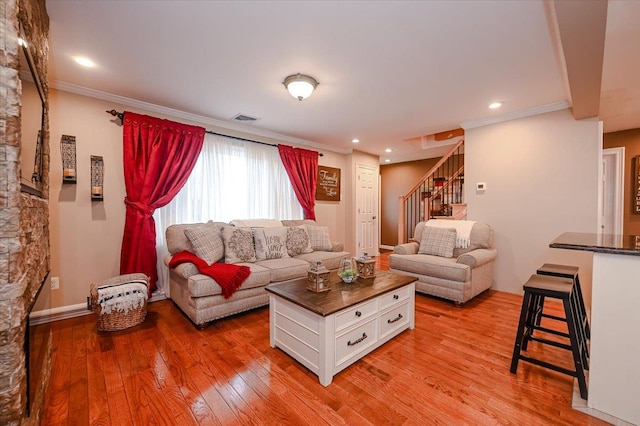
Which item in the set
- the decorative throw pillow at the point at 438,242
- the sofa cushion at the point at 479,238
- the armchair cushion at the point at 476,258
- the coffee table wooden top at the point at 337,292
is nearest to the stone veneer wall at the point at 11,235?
the coffee table wooden top at the point at 337,292

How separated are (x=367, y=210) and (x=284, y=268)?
336cm

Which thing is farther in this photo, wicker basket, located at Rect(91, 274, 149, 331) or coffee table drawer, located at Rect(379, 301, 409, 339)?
wicker basket, located at Rect(91, 274, 149, 331)

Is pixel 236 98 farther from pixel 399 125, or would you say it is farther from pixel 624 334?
pixel 624 334

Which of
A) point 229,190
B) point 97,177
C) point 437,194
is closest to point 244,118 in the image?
point 229,190

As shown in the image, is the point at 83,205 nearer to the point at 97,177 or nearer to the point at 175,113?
the point at 97,177

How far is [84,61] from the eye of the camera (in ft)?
7.81

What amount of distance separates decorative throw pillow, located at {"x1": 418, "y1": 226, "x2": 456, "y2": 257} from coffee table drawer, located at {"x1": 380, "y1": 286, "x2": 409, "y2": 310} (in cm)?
138

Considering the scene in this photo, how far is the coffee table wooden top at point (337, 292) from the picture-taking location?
6.10 ft

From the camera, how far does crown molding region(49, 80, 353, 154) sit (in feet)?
9.36

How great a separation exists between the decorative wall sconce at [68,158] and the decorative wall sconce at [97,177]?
0.16m

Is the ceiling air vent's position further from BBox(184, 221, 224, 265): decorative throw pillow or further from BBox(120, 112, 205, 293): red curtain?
BBox(184, 221, 224, 265): decorative throw pillow

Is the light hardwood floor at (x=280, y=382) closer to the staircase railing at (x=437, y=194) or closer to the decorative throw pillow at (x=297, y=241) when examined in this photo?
the decorative throw pillow at (x=297, y=241)

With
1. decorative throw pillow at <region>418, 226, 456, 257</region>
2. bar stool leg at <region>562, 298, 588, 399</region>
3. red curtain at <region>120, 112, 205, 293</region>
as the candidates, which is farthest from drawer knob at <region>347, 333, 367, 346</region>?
red curtain at <region>120, 112, 205, 293</region>

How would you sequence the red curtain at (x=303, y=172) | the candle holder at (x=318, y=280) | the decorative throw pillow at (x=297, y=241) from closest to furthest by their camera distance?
the candle holder at (x=318, y=280) → the decorative throw pillow at (x=297, y=241) → the red curtain at (x=303, y=172)
